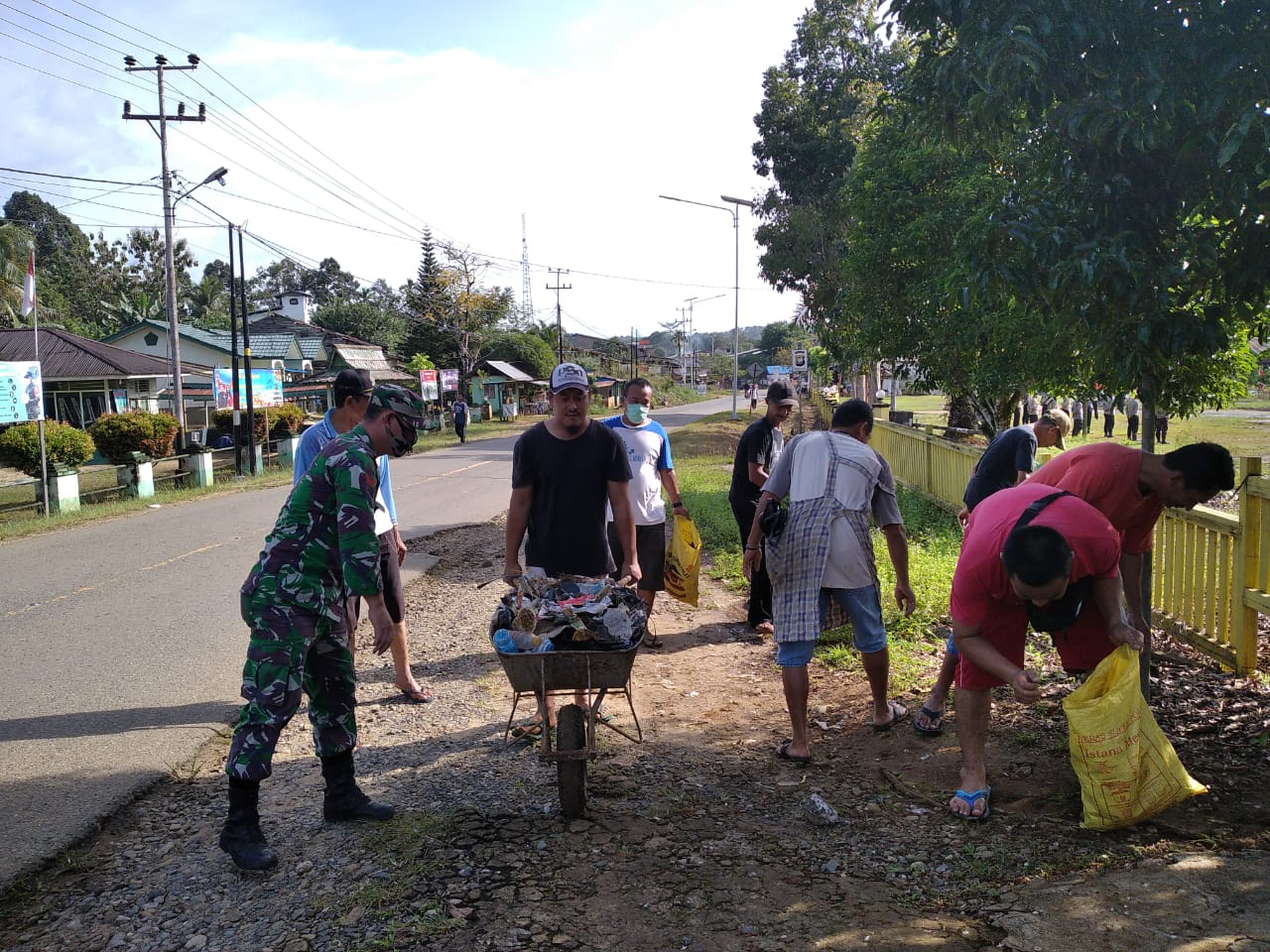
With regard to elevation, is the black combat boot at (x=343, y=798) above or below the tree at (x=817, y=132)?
below

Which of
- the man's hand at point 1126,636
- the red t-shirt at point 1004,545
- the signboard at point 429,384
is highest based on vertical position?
the signboard at point 429,384

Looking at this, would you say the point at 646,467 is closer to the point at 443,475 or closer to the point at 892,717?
the point at 892,717

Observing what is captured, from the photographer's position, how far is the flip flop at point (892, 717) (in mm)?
4941

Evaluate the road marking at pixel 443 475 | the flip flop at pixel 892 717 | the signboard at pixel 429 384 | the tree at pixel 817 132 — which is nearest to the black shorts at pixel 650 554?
the flip flop at pixel 892 717

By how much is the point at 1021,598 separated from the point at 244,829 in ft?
9.92

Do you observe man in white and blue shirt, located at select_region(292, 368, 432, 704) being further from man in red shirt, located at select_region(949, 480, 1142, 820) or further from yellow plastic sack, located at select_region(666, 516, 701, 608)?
man in red shirt, located at select_region(949, 480, 1142, 820)

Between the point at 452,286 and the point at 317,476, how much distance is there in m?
46.8

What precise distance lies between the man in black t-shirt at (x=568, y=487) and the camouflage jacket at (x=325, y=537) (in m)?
0.97

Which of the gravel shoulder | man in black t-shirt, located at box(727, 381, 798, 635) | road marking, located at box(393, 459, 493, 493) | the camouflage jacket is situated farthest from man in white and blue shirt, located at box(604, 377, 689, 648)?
road marking, located at box(393, 459, 493, 493)

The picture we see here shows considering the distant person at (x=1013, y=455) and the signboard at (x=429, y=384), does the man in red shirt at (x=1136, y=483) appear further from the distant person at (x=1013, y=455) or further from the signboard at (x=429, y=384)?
the signboard at (x=429, y=384)

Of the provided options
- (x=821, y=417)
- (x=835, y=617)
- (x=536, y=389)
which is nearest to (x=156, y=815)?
(x=835, y=617)

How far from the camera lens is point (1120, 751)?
355 centimetres

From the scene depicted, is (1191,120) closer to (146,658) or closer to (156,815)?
(156,815)

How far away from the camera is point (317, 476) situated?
3.75 metres
